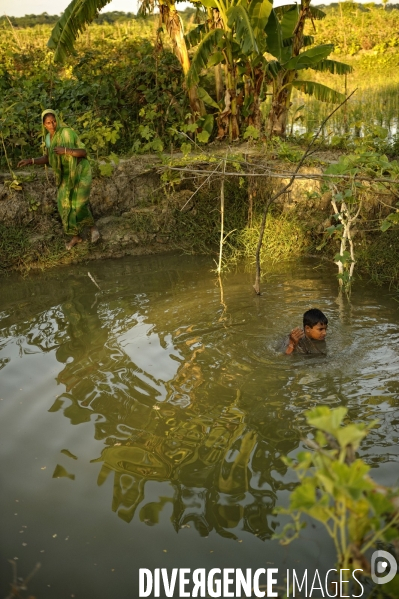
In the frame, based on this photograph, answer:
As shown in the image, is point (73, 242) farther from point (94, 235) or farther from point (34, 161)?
point (34, 161)

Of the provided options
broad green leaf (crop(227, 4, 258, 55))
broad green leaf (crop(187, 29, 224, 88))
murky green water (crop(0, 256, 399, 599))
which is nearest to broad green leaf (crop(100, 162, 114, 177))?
broad green leaf (crop(187, 29, 224, 88))

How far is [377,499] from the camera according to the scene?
73.1 inches

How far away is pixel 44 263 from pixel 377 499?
676cm

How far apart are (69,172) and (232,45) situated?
300cm

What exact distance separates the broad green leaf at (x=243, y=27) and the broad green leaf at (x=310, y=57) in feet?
3.09

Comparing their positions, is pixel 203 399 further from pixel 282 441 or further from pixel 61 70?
pixel 61 70

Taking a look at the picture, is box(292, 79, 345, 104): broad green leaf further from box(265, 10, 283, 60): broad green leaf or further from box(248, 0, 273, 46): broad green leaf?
box(248, 0, 273, 46): broad green leaf

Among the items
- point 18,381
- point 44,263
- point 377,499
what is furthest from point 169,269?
point 377,499

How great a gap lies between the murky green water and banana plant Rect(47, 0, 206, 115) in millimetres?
3687

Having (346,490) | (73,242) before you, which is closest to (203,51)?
(73,242)

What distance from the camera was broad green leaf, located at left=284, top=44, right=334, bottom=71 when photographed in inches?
324

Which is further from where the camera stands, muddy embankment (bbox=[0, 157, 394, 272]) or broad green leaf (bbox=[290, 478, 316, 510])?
muddy embankment (bbox=[0, 157, 394, 272])

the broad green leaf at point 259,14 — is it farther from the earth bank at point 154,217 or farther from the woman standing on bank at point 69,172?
the woman standing on bank at point 69,172

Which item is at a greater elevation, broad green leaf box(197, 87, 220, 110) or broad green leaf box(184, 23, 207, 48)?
broad green leaf box(184, 23, 207, 48)
